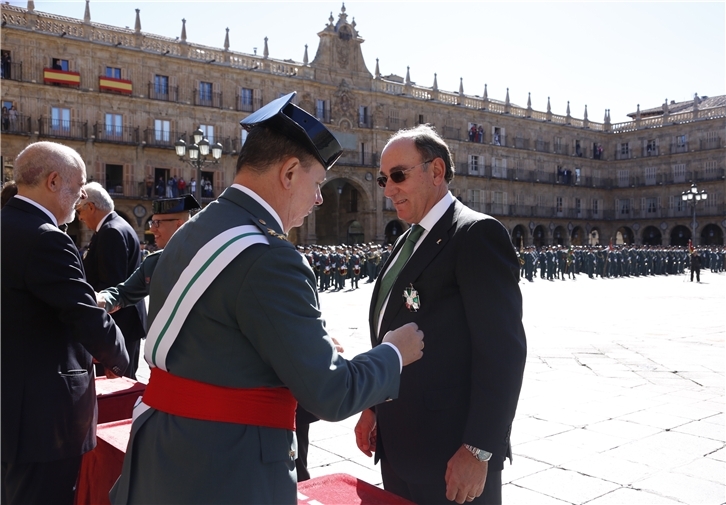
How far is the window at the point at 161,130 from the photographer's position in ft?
98.9

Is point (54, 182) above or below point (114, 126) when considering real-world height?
below

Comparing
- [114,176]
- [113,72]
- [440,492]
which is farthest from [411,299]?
[114,176]

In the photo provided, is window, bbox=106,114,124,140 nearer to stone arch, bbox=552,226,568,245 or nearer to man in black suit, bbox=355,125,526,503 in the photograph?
man in black suit, bbox=355,125,526,503

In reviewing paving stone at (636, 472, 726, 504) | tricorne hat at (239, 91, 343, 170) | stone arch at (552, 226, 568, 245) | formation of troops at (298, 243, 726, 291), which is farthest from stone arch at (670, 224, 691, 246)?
tricorne hat at (239, 91, 343, 170)

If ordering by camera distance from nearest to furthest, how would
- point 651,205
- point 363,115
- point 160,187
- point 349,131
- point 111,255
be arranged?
point 111,255
point 160,187
point 349,131
point 363,115
point 651,205

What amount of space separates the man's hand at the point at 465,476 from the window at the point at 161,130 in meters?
30.7

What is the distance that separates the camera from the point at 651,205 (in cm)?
4972

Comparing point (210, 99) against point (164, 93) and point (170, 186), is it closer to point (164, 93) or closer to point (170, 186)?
point (164, 93)

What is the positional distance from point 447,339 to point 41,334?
1.53m

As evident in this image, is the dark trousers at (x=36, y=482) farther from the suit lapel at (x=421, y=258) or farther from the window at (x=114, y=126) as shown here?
the window at (x=114, y=126)

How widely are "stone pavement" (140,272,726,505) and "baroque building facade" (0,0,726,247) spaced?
566 inches

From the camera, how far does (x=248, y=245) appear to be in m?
1.45

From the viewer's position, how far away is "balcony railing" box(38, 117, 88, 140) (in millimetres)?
27047

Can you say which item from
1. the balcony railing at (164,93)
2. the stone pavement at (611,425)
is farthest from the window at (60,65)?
the stone pavement at (611,425)
